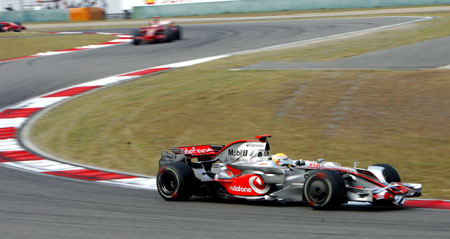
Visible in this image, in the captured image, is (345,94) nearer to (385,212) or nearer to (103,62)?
(385,212)

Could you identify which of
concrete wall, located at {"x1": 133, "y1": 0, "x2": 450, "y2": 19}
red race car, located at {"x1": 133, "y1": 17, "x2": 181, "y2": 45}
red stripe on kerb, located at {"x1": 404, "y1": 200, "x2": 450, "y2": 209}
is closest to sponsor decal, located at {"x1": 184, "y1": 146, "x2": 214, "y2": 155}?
red stripe on kerb, located at {"x1": 404, "y1": 200, "x2": 450, "y2": 209}

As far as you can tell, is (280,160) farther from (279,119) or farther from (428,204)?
(279,119)

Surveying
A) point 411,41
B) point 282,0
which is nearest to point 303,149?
point 411,41

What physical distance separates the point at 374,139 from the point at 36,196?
5.17 m

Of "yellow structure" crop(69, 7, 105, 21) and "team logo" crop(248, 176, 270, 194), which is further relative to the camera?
"yellow structure" crop(69, 7, 105, 21)

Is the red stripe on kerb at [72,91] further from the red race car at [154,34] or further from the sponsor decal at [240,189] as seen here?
the sponsor decal at [240,189]

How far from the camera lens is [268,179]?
6.66 metres

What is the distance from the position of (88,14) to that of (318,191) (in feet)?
129

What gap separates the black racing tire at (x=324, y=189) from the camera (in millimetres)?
6027

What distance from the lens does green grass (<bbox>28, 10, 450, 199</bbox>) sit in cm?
937

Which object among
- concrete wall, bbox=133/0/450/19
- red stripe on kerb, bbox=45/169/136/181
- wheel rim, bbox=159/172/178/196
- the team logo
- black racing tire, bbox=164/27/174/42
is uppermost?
concrete wall, bbox=133/0/450/19

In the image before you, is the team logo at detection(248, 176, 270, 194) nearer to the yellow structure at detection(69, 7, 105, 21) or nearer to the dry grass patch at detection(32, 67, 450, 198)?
the dry grass patch at detection(32, 67, 450, 198)

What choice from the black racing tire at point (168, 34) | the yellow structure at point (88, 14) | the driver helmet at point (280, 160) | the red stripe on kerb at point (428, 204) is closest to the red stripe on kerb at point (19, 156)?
the driver helmet at point (280, 160)

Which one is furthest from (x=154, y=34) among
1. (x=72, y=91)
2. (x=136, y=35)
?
(x=72, y=91)
